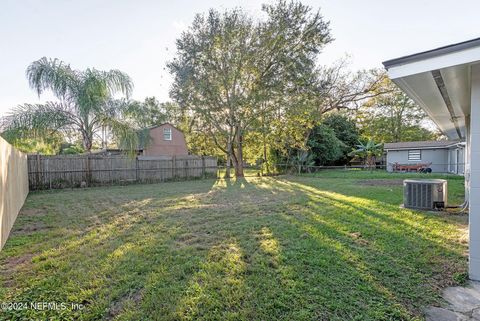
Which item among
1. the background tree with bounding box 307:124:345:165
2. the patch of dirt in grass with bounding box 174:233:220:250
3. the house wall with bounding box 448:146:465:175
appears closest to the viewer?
the patch of dirt in grass with bounding box 174:233:220:250

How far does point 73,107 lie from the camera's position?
1152cm

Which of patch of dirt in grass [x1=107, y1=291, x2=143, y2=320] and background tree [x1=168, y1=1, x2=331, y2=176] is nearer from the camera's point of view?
patch of dirt in grass [x1=107, y1=291, x2=143, y2=320]

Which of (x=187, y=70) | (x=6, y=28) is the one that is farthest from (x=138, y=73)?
(x=6, y=28)

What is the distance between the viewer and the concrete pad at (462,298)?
7.14 ft

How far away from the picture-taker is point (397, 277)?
105 inches

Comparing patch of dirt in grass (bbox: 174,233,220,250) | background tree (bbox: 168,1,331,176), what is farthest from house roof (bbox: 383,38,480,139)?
background tree (bbox: 168,1,331,176)

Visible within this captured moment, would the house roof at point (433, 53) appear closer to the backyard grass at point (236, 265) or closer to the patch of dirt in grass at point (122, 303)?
the backyard grass at point (236, 265)

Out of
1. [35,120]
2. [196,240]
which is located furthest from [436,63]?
[35,120]

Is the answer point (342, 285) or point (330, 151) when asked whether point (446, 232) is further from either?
point (330, 151)

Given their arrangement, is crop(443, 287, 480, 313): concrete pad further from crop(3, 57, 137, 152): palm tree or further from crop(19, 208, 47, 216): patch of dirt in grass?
crop(3, 57, 137, 152): palm tree

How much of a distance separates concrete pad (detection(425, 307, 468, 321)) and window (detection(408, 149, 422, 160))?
70.2 ft

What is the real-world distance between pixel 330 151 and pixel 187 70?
1542cm

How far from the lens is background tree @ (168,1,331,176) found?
14195 mm

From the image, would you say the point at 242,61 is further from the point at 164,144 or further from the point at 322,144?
the point at 164,144
